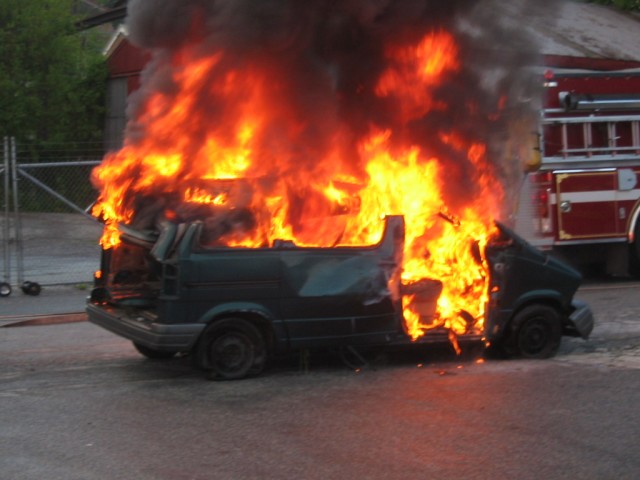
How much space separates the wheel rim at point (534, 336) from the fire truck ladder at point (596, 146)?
5804 millimetres

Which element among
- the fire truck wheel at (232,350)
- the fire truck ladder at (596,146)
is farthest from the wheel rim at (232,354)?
the fire truck ladder at (596,146)

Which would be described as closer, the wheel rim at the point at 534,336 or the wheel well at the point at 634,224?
the wheel rim at the point at 534,336

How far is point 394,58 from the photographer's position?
9.01 metres

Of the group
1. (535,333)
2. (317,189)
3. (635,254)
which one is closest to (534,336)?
(535,333)

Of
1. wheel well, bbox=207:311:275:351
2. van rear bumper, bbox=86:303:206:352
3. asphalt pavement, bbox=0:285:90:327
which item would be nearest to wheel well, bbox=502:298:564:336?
wheel well, bbox=207:311:275:351

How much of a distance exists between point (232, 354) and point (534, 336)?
9.11 feet

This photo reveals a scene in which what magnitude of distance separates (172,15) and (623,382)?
16.3ft

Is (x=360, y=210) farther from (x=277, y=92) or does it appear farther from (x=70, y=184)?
(x=70, y=184)

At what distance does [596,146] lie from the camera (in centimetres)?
1448

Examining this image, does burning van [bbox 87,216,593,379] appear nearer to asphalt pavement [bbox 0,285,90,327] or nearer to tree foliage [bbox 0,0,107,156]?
asphalt pavement [bbox 0,285,90,327]

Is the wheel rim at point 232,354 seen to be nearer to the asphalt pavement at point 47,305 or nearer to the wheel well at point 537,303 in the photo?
the wheel well at point 537,303

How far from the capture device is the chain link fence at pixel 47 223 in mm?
14406

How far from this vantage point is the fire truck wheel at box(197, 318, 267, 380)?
7.74 meters

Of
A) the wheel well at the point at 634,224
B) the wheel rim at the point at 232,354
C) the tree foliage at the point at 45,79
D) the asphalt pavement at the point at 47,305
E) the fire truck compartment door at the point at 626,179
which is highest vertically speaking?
the tree foliage at the point at 45,79
